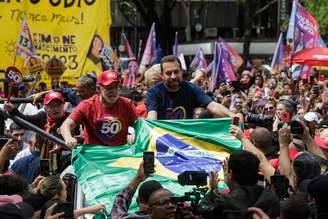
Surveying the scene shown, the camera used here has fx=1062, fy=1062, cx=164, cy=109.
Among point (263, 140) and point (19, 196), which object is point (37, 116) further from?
point (19, 196)

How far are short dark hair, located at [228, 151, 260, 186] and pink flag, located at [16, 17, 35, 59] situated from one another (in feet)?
27.2

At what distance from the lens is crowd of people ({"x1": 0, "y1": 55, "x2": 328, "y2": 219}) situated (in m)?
6.24

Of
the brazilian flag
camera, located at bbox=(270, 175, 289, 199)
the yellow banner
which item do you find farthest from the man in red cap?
the yellow banner

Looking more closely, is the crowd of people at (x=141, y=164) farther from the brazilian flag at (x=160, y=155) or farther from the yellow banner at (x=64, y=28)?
the yellow banner at (x=64, y=28)

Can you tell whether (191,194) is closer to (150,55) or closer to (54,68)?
(54,68)

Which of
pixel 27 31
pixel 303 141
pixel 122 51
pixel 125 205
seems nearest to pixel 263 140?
pixel 303 141

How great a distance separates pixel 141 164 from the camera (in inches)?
269

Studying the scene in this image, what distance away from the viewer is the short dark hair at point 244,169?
678cm

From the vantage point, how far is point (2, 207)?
6.12 m

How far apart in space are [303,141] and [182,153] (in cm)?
105

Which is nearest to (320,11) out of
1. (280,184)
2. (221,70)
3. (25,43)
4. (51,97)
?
(221,70)

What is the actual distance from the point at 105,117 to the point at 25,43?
5969 mm

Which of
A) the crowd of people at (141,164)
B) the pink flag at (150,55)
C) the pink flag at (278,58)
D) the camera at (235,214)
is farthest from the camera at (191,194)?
the pink flag at (278,58)

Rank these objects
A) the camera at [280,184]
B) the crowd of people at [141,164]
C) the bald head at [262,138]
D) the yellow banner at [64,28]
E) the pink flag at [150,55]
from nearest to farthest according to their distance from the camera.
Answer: the crowd of people at [141,164]
the camera at [280,184]
the bald head at [262,138]
the yellow banner at [64,28]
the pink flag at [150,55]
